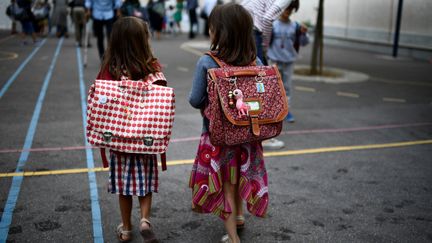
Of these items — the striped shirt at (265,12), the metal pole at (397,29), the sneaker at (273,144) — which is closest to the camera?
the striped shirt at (265,12)

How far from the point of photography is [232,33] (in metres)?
3.06

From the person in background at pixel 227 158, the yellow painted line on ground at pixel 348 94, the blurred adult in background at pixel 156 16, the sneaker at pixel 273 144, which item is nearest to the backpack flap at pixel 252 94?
the person in background at pixel 227 158

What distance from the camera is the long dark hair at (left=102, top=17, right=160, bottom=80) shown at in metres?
3.15

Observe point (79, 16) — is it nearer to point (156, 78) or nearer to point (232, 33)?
point (156, 78)

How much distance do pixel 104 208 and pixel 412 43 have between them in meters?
13.4

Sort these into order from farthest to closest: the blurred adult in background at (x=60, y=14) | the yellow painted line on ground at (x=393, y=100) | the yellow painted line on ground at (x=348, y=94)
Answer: the blurred adult in background at (x=60, y=14)
the yellow painted line on ground at (x=348, y=94)
the yellow painted line on ground at (x=393, y=100)

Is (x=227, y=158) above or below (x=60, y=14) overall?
below

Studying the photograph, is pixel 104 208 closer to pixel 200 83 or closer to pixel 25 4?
pixel 200 83

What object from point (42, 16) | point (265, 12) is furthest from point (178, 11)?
point (265, 12)

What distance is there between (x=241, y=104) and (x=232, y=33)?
0.45 m

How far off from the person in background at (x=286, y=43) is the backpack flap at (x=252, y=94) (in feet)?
11.1

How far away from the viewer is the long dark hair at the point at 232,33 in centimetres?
305

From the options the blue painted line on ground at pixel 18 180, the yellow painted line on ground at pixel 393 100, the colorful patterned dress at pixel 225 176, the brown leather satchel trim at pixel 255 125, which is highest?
the brown leather satchel trim at pixel 255 125

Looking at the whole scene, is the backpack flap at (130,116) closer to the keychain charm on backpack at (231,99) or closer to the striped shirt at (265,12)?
the keychain charm on backpack at (231,99)
